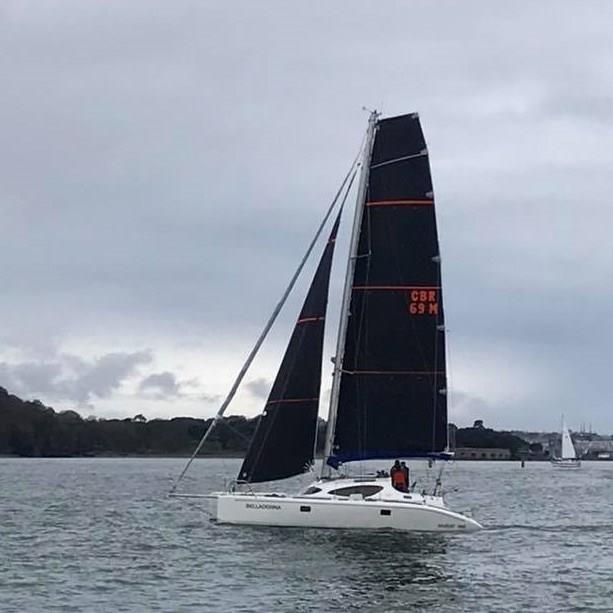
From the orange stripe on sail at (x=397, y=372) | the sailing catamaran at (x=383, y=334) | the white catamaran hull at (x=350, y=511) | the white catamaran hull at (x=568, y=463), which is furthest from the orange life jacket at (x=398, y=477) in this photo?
the white catamaran hull at (x=568, y=463)

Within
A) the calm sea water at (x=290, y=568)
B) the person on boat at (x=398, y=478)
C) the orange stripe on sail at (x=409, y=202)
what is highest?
the orange stripe on sail at (x=409, y=202)

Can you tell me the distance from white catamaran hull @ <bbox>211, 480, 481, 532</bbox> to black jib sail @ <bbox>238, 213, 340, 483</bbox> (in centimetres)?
184

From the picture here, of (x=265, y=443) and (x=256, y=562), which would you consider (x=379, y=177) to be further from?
(x=256, y=562)

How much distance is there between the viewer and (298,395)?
41031mm

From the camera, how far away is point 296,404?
4097 centimetres

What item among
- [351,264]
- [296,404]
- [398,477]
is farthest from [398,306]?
[398,477]

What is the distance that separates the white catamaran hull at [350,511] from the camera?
37594 millimetres

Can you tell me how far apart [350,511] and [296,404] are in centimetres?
451

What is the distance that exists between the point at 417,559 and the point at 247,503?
231 inches

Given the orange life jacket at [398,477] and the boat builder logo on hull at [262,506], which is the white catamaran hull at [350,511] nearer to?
the boat builder logo on hull at [262,506]

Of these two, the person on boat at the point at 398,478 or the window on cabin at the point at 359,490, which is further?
the person on boat at the point at 398,478

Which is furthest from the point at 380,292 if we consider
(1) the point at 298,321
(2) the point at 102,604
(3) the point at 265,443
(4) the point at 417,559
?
(2) the point at 102,604

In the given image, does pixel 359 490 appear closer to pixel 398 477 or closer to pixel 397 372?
pixel 398 477

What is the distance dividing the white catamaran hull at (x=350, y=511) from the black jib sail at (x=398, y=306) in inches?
122
